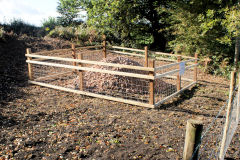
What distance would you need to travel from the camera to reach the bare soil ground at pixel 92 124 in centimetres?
369


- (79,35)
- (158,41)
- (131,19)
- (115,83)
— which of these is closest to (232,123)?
(115,83)

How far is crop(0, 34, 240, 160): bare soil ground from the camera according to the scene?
369 cm

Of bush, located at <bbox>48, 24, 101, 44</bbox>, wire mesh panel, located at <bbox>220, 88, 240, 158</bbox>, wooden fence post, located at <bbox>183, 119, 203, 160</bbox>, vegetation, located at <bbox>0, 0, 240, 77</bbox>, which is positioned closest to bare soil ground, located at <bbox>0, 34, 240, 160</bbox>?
wire mesh panel, located at <bbox>220, 88, 240, 158</bbox>

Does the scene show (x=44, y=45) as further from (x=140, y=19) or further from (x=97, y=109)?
(x=97, y=109)

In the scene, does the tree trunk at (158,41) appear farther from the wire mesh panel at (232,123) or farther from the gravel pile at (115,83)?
the wire mesh panel at (232,123)

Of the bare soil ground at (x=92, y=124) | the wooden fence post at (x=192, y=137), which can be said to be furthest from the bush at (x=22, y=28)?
the wooden fence post at (x=192, y=137)

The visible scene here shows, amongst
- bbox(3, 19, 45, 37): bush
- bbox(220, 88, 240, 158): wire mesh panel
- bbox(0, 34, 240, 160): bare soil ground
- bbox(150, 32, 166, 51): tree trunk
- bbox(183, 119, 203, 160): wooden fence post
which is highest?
bbox(3, 19, 45, 37): bush

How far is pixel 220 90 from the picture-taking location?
786cm

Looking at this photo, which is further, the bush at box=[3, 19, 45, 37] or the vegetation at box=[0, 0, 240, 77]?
the bush at box=[3, 19, 45, 37]

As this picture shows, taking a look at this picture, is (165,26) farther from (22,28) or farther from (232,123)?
(232,123)

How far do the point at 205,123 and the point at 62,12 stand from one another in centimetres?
2032

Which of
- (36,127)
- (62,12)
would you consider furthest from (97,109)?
(62,12)

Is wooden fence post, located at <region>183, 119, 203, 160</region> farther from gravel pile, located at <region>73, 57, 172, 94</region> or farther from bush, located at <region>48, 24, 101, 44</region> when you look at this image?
bush, located at <region>48, 24, 101, 44</region>

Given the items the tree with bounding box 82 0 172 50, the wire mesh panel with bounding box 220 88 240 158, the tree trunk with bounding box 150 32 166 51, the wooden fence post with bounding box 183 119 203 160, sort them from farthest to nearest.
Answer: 1. the tree trunk with bounding box 150 32 166 51
2. the tree with bounding box 82 0 172 50
3. the wire mesh panel with bounding box 220 88 240 158
4. the wooden fence post with bounding box 183 119 203 160
